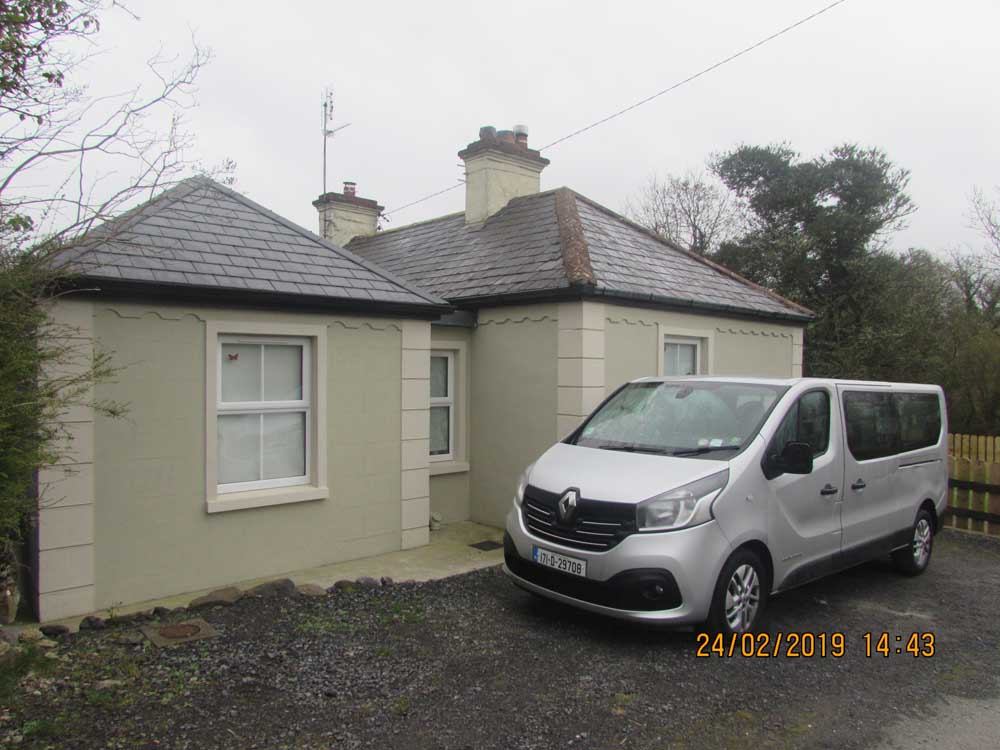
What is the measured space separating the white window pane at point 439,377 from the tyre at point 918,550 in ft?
18.7

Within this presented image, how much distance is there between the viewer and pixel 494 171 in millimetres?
12500

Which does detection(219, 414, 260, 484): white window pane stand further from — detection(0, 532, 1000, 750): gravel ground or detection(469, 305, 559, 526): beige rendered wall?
detection(469, 305, 559, 526): beige rendered wall

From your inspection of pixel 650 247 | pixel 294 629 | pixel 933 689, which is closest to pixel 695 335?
pixel 650 247

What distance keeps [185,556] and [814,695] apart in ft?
17.5

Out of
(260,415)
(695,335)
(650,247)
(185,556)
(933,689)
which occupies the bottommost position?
(933,689)

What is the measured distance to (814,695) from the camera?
4.52m

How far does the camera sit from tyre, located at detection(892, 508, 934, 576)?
7.18 meters

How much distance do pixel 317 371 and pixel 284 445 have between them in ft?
2.74

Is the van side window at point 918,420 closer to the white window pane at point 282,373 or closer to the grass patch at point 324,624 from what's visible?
the grass patch at point 324,624

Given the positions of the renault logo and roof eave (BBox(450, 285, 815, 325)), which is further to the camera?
roof eave (BBox(450, 285, 815, 325))

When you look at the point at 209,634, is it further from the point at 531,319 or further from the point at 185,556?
the point at 531,319

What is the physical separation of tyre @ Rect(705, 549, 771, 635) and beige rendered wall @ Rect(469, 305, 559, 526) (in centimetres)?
380

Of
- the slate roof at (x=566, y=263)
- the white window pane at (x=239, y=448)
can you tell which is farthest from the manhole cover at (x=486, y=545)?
the slate roof at (x=566, y=263)
